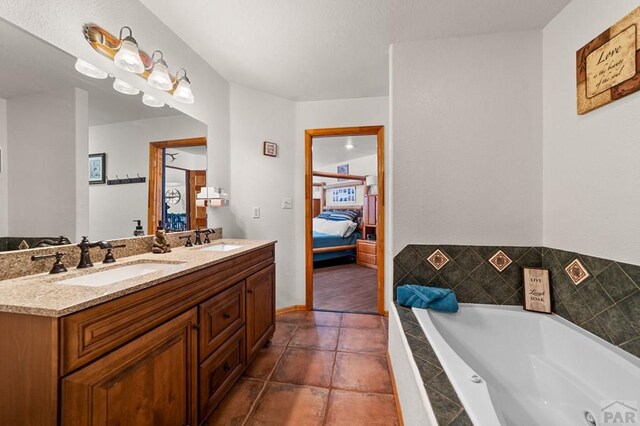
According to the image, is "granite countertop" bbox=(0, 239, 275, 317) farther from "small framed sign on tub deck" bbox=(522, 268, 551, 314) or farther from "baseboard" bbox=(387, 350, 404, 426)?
"small framed sign on tub deck" bbox=(522, 268, 551, 314)

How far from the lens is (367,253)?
16.0ft

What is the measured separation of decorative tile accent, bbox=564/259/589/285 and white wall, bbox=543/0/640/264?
0.08 m

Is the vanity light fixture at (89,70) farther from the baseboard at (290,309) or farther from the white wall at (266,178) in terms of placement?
the baseboard at (290,309)

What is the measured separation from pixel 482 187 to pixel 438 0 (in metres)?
1.15

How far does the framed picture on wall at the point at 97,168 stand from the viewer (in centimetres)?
135

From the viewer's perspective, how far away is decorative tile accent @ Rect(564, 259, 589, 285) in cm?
135

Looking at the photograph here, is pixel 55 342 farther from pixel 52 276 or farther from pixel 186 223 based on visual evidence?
pixel 186 223

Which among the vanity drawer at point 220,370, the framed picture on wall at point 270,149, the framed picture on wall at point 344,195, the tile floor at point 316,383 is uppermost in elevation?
the framed picture on wall at point 270,149

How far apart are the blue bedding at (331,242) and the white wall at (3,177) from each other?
3.78 m

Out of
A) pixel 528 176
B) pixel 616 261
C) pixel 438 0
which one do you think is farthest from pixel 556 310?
pixel 438 0

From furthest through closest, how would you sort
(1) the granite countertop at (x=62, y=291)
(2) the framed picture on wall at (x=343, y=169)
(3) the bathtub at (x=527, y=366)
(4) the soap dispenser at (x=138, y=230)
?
(2) the framed picture on wall at (x=343, y=169) < (4) the soap dispenser at (x=138, y=230) < (3) the bathtub at (x=527, y=366) < (1) the granite countertop at (x=62, y=291)

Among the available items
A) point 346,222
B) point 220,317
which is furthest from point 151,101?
point 346,222

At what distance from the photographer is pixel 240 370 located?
1564mm

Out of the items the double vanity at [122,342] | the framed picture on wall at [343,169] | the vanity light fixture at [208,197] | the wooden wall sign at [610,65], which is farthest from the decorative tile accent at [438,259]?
the framed picture on wall at [343,169]
